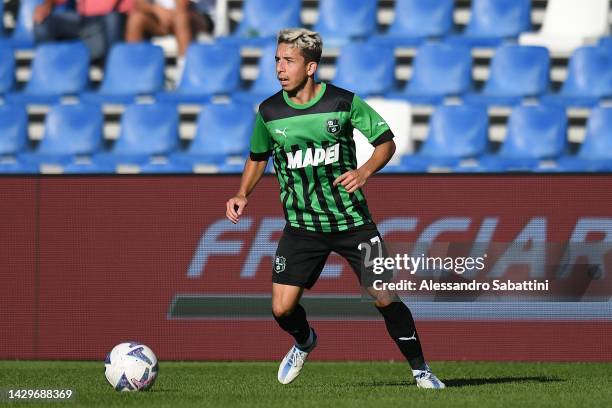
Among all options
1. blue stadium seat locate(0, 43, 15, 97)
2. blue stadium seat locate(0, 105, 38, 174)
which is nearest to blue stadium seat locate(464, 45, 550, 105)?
blue stadium seat locate(0, 105, 38, 174)

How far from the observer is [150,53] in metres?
13.5

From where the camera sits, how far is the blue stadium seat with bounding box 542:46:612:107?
12.3 metres

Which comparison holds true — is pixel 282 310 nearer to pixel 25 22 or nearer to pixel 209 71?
pixel 209 71

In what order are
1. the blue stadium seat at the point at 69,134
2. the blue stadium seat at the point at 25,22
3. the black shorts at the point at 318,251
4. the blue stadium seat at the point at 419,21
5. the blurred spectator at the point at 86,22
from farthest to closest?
1. the blue stadium seat at the point at 25,22
2. the blurred spectator at the point at 86,22
3. the blue stadium seat at the point at 419,21
4. the blue stadium seat at the point at 69,134
5. the black shorts at the point at 318,251

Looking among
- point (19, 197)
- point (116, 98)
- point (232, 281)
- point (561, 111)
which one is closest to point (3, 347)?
point (19, 197)

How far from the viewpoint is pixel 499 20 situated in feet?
43.4

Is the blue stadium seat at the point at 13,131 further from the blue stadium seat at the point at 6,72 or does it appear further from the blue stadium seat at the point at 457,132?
the blue stadium seat at the point at 457,132

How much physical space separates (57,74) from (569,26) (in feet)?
19.0

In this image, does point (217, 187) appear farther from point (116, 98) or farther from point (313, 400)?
point (116, 98)

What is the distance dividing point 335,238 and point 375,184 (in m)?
2.42

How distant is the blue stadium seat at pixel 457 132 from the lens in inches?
471

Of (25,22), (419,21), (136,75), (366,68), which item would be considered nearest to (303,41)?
(366,68)

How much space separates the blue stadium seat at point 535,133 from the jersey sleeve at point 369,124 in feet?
17.6

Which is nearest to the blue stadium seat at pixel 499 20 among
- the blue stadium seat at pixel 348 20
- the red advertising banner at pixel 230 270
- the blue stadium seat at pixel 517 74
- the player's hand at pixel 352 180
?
the blue stadium seat at pixel 517 74
